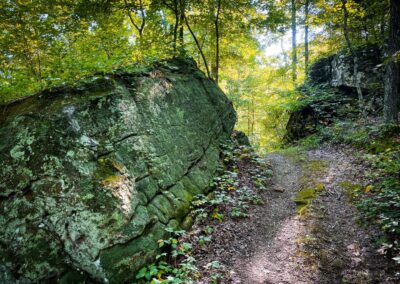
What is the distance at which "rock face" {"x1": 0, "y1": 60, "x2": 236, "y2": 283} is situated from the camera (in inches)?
161

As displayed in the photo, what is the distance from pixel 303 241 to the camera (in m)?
5.37

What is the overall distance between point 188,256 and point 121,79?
15.5ft

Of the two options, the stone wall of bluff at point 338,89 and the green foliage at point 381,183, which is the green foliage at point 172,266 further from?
the stone wall of bluff at point 338,89

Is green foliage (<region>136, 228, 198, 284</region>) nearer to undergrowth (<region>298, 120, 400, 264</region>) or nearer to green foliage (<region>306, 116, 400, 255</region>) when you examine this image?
undergrowth (<region>298, 120, 400, 264</region>)

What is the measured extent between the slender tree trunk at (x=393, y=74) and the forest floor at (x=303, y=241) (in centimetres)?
268

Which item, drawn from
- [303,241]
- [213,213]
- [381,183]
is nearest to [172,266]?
[213,213]

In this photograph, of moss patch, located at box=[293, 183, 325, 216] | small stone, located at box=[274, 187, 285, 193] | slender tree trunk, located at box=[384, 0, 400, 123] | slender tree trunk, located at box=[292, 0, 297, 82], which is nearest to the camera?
moss patch, located at box=[293, 183, 325, 216]

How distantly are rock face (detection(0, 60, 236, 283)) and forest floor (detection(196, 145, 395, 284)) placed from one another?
1.51 meters

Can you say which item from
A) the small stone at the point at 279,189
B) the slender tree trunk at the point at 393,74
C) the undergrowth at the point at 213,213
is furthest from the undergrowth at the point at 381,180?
the undergrowth at the point at 213,213

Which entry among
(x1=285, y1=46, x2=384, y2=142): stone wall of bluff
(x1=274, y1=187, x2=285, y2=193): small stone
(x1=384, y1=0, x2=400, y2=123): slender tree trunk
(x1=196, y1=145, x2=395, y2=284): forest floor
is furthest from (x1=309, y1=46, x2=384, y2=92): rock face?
(x1=274, y1=187, x2=285, y2=193): small stone

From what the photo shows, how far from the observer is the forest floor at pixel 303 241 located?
15.0 ft

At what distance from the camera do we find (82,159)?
4961 millimetres

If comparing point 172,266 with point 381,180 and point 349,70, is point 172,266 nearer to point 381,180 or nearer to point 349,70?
point 381,180

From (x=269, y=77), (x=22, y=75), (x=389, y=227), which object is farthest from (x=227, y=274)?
(x=269, y=77)
